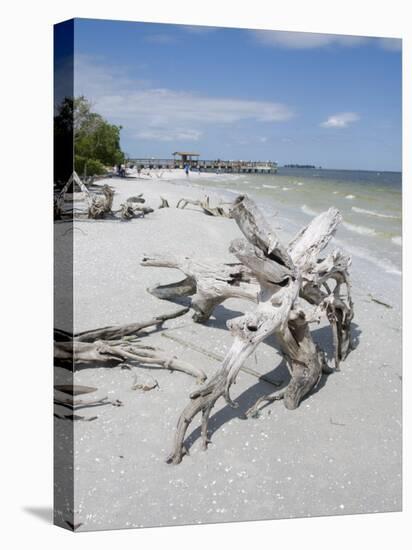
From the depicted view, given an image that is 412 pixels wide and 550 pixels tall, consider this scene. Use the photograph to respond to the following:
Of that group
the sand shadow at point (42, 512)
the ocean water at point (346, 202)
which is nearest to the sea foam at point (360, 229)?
the ocean water at point (346, 202)

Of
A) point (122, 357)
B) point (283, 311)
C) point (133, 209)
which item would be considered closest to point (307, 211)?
point (133, 209)

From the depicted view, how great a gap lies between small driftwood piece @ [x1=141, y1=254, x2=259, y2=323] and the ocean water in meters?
2.77

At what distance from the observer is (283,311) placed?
4.86 meters

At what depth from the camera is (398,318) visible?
764 cm

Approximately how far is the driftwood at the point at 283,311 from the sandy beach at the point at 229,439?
0.20 meters

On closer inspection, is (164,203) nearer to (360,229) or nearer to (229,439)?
(360,229)

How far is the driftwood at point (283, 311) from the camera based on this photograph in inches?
173

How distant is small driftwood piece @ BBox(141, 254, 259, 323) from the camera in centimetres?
582

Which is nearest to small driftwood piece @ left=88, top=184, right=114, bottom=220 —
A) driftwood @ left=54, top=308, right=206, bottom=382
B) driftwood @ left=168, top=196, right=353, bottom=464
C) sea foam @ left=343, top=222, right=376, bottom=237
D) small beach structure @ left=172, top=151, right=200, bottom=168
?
small beach structure @ left=172, top=151, right=200, bottom=168

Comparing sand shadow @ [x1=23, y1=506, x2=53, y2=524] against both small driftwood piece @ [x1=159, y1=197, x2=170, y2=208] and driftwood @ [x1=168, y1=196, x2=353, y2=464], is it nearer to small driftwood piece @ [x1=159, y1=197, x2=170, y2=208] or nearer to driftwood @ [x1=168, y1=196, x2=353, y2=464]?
driftwood @ [x1=168, y1=196, x2=353, y2=464]

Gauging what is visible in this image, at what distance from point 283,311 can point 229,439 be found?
111cm

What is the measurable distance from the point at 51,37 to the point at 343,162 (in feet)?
11.0

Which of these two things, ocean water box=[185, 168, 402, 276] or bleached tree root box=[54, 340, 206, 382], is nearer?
bleached tree root box=[54, 340, 206, 382]

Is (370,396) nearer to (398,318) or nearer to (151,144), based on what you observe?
(398,318)
